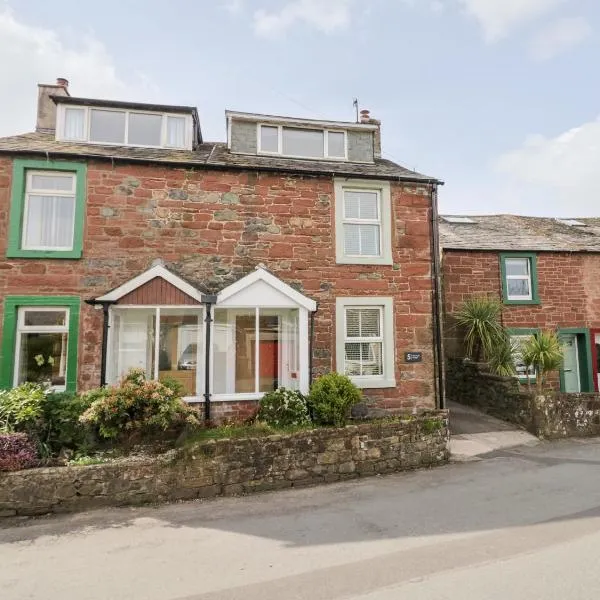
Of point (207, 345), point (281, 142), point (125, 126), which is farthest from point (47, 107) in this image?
point (207, 345)

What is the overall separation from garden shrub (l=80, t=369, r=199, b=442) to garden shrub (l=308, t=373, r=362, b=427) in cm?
267

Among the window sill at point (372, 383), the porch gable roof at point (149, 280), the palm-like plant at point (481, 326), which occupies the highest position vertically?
the porch gable roof at point (149, 280)

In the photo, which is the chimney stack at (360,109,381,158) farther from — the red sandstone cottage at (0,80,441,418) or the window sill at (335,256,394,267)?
the window sill at (335,256,394,267)

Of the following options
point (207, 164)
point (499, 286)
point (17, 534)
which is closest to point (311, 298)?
point (207, 164)

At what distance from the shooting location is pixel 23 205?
8.73 meters

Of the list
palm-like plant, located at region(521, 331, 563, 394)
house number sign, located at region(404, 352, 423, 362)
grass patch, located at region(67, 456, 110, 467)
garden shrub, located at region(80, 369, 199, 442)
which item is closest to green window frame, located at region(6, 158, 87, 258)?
garden shrub, located at region(80, 369, 199, 442)

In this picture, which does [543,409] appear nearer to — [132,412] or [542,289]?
[542,289]

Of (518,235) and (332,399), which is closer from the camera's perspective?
(332,399)

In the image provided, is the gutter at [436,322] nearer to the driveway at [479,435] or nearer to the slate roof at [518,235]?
→ the driveway at [479,435]

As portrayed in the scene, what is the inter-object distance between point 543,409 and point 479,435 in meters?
1.76

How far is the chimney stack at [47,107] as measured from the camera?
11.1m

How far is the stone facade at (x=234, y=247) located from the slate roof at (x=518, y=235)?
4.65 m

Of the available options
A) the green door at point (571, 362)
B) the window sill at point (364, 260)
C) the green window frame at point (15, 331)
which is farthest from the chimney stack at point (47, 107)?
the green door at point (571, 362)

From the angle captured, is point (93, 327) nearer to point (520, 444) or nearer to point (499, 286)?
point (520, 444)
